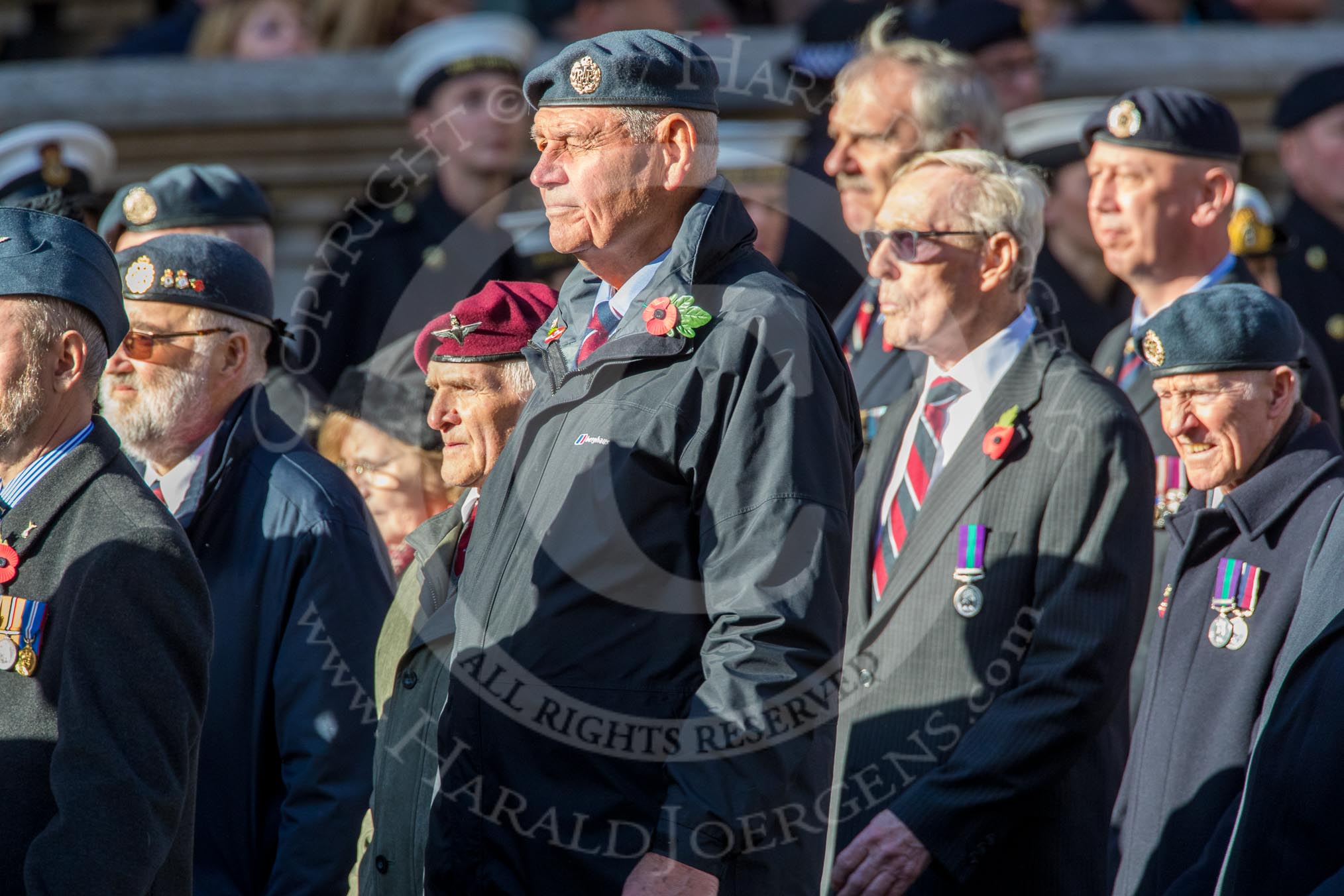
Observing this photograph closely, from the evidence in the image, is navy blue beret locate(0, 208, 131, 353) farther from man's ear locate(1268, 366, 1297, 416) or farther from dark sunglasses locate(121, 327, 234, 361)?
man's ear locate(1268, 366, 1297, 416)

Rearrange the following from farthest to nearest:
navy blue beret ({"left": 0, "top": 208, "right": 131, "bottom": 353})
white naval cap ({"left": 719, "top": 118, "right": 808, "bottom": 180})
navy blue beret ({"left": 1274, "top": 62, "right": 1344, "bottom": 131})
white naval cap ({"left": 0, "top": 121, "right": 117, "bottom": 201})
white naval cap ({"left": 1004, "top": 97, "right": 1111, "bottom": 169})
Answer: white naval cap ({"left": 1004, "top": 97, "right": 1111, "bottom": 169})
navy blue beret ({"left": 1274, "top": 62, "right": 1344, "bottom": 131})
white naval cap ({"left": 0, "top": 121, "right": 117, "bottom": 201})
white naval cap ({"left": 719, "top": 118, "right": 808, "bottom": 180})
navy blue beret ({"left": 0, "top": 208, "right": 131, "bottom": 353})

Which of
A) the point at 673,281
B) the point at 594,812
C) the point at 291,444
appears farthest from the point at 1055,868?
the point at 291,444

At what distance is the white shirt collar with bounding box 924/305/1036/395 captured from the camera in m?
4.59

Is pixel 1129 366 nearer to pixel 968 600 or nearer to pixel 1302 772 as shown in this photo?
pixel 968 600

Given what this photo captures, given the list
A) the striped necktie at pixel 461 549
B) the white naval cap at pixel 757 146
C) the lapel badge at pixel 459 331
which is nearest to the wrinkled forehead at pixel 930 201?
the lapel badge at pixel 459 331

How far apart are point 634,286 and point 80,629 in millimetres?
1174

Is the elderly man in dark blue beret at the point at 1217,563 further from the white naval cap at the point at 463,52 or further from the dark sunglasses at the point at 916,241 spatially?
the white naval cap at the point at 463,52

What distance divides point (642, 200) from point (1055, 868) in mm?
1848

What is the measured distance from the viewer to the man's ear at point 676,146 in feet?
11.4

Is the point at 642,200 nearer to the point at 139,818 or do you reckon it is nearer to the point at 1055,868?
the point at 139,818

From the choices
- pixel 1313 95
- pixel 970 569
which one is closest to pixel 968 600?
pixel 970 569

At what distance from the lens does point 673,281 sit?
133 inches

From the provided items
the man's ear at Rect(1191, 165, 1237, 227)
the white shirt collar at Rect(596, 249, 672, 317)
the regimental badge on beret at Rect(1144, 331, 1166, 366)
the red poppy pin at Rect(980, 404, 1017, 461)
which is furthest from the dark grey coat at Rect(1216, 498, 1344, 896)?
the man's ear at Rect(1191, 165, 1237, 227)

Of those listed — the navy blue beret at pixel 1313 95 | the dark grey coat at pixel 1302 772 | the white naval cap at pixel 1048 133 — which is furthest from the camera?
the white naval cap at pixel 1048 133
